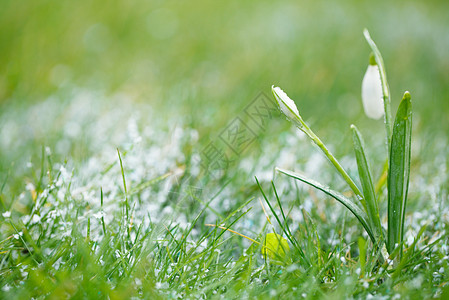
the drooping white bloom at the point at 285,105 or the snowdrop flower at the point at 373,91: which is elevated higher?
the drooping white bloom at the point at 285,105

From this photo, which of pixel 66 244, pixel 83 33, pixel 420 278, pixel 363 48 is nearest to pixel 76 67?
pixel 83 33

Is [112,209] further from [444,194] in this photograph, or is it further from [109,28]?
[109,28]

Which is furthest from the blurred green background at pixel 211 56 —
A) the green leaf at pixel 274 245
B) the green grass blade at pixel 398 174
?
the green grass blade at pixel 398 174

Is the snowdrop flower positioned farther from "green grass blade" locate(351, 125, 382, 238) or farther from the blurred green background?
the blurred green background

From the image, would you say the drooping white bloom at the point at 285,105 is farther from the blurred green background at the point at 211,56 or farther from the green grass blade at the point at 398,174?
the blurred green background at the point at 211,56

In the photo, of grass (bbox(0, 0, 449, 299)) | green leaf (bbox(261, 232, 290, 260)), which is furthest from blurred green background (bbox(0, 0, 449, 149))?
green leaf (bbox(261, 232, 290, 260))

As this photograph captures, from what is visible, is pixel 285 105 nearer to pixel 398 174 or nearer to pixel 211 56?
pixel 398 174

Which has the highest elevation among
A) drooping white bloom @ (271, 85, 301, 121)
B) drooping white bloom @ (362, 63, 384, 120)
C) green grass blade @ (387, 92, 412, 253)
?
drooping white bloom @ (271, 85, 301, 121)
